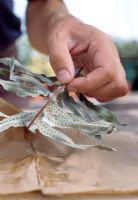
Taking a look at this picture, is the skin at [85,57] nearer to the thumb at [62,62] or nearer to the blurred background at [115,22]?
the thumb at [62,62]

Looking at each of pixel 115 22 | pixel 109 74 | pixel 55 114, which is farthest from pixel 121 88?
pixel 115 22

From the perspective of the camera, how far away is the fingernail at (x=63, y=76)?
58cm

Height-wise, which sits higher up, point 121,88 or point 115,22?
point 121,88


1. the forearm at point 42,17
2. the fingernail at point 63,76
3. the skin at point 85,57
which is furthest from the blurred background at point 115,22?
the fingernail at point 63,76

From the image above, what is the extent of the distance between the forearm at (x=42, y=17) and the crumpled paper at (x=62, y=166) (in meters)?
0.31

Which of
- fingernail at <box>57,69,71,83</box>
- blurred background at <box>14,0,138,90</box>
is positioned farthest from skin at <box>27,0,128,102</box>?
blurred background at <box>14,0,138,90</box>

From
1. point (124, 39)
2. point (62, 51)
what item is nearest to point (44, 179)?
point (62, 51)

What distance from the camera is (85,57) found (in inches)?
28.9

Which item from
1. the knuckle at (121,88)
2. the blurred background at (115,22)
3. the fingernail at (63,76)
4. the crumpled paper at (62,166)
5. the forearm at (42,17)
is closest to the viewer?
the crumpled paper at (62,166)

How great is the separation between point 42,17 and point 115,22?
3.49 m

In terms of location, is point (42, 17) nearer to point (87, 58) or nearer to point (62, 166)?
point (87, 58)

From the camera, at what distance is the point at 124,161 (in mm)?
468

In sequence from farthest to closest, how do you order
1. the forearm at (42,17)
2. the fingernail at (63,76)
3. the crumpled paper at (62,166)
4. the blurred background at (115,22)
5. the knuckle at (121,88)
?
1. the blurred background at (115,22)
2. the forearm at (42,17)
3. the knuckle at (121,88)
4. the fingernail at (63,76)
5. the crumpled paper at (62,166)

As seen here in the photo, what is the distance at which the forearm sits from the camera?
2.70 feet
